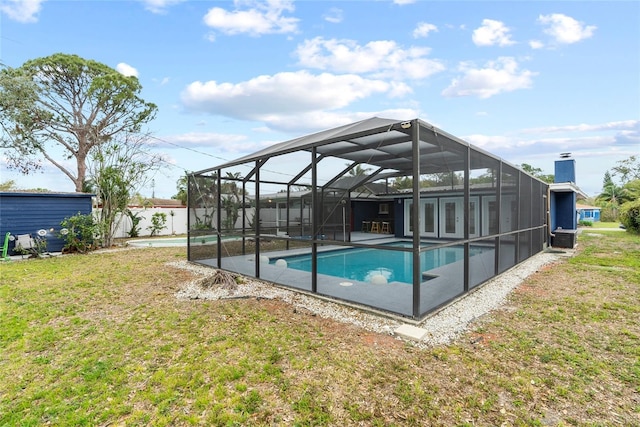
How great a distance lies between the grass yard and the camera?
85.8 inches

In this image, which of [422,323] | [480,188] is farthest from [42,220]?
[480,188]

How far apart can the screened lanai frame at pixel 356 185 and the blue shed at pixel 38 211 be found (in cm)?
529

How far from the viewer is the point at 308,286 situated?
5.41 m

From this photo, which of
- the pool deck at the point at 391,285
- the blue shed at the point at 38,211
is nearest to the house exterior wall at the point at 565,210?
the pool deck at the point at 391,285

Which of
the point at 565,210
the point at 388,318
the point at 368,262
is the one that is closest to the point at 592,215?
the point at 565,210

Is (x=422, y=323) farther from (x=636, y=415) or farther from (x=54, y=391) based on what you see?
(x=54, y=391)

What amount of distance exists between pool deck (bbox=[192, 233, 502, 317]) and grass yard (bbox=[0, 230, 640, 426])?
0.77m

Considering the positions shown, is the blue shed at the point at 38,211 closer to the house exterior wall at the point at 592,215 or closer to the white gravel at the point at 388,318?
the white gravel at the point at 388,318

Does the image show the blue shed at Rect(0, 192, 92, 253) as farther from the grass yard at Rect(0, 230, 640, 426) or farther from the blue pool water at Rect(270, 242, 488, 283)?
the blue pool water at Rect(270, 242, 488, 283)

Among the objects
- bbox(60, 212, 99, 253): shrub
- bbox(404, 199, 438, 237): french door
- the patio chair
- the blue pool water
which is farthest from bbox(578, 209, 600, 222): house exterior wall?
the patio chair

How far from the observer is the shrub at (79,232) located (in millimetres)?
9938

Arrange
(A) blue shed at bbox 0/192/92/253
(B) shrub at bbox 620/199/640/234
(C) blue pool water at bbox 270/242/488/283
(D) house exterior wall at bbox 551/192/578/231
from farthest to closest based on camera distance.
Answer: (B) shrub at bbox 620/199/640/234, (D) house exterior wall at bbox 551/192/578/231, (A) blue shed at bbox 0/192/92/253, (C) blue pool water at bbox 270/242/488/283

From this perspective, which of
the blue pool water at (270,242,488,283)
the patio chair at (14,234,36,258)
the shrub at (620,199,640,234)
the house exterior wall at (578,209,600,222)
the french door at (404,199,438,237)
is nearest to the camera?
the blue pool water at (270,242,488,283)

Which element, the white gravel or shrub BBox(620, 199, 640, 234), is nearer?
the white gravel
